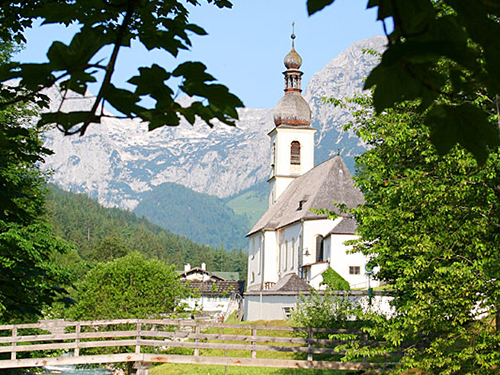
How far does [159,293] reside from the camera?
23797 millimetres

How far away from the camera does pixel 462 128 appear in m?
1.34

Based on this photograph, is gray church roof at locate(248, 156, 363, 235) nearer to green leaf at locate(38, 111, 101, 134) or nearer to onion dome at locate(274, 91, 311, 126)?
onion dome at locate(274, 91, 311, 126)

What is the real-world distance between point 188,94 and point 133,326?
22655 mm

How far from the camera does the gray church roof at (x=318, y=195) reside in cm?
4159

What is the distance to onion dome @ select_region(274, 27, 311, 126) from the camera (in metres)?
54.6

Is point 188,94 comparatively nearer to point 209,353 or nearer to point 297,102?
point 209,353

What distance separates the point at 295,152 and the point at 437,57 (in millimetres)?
53225

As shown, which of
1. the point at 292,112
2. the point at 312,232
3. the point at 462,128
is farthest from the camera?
the point at 292,112

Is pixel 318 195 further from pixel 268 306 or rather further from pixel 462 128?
pixel 462 128

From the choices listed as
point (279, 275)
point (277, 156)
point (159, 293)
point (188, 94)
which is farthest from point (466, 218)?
point (277, 156)

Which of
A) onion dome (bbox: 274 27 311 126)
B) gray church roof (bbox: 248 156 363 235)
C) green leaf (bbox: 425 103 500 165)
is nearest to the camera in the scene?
green leaf (bbox: 425 103 500 165)

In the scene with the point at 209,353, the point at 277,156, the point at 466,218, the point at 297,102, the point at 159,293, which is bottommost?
the point at 209,353

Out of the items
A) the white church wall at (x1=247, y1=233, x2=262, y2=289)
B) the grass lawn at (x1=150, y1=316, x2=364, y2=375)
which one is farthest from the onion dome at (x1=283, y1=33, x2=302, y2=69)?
the grass lawn at (x1=150, y1=316, x2=364, y2=375)

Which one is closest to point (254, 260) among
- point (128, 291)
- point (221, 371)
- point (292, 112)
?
point (292, 112)
